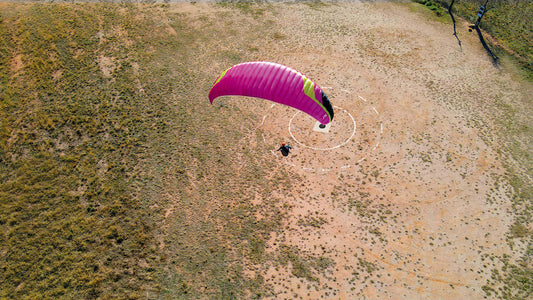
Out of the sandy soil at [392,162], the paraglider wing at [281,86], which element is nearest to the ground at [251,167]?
the sandy soil at [392,162]

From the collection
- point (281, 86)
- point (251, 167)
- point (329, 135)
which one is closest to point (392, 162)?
point (329, 135)

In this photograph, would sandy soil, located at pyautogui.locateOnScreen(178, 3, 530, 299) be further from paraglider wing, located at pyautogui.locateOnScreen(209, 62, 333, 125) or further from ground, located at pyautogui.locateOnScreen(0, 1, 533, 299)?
paraglider wing, located at pyautogui.locateOnScreen(209, 62, 333, 125)

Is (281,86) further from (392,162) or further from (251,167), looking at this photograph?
(392,162)

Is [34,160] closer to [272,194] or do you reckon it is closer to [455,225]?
[272,194]

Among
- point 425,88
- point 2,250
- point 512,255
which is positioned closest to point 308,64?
point 425,88

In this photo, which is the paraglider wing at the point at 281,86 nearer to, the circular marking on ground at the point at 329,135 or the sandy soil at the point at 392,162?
the circular marking on ground at the point at 329,135
